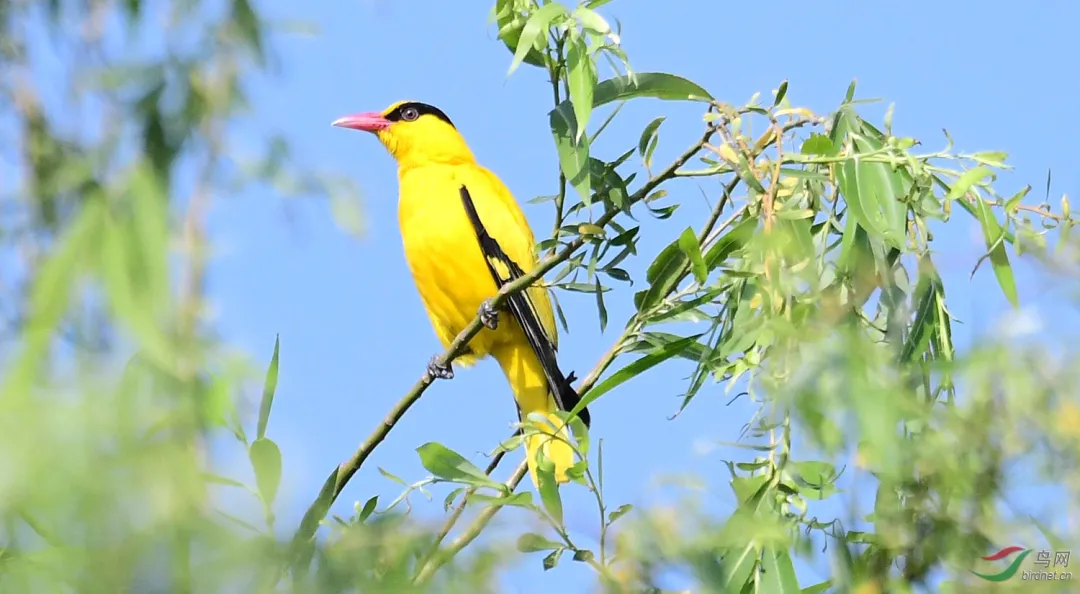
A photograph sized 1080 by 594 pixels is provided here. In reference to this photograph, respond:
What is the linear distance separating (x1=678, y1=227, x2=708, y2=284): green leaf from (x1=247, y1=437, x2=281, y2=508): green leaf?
24.5 inches

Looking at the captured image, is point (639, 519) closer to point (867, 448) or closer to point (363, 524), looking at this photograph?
point (867, 448)

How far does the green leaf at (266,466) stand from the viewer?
4.96ft

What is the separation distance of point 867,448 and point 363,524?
0.75 metres

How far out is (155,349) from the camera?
1076 mm

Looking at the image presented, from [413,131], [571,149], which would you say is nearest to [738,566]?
[571,149]

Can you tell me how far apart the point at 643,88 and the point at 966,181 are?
0.49 m

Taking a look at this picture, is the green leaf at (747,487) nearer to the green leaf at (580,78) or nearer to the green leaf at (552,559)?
the green leaf at (552,559)

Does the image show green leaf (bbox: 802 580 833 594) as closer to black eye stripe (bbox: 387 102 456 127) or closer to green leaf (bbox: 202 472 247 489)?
green leaf (bbox: 202 472 247 489)

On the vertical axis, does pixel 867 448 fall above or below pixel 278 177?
below

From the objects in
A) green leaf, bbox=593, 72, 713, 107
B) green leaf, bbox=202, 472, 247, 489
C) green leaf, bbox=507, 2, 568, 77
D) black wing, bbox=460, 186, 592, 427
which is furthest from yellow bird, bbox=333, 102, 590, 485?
green leaf, bbox=202, 472, 247, 489

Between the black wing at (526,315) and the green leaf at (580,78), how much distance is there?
4.97 ft

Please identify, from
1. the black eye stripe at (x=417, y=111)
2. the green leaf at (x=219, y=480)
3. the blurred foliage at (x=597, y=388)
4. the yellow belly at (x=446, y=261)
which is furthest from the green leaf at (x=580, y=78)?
the black eye stripe at (x=417, y=111)

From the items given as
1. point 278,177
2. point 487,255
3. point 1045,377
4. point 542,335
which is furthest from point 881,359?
point 487,255

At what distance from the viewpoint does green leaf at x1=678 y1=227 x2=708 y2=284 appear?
180cm
